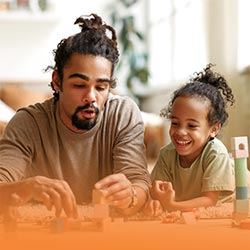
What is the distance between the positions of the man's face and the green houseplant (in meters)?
3.47

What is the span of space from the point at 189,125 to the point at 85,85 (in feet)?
1.19

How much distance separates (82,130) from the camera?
1705 mm

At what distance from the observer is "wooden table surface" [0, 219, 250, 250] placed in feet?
3.32

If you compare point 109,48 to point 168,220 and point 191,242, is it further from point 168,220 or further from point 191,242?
point 191,242

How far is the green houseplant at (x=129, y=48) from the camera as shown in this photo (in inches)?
201

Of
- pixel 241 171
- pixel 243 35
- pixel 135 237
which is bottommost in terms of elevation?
pixel 135 237

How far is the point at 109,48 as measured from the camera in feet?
5.28

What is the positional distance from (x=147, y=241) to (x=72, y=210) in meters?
0.15

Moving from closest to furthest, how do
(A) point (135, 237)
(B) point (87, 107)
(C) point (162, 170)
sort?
(A) point (135, 237) → (B) point (87, 107) → (C) point (162, 170)

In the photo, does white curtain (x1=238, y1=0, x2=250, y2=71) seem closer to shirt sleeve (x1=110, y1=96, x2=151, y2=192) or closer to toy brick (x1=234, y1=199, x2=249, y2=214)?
shirt sleeve (x1=110, y1=96, x2=151, y2=192)

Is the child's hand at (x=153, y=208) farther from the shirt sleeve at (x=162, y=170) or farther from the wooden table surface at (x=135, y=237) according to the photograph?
the shirt sleeve at (x=162, y=170)

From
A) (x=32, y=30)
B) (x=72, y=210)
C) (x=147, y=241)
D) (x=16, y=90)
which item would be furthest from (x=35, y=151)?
(x=32, y=30)

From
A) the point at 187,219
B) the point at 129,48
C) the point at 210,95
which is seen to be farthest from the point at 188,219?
the point at 129,48

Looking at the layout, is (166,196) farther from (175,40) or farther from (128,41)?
(128,41)
